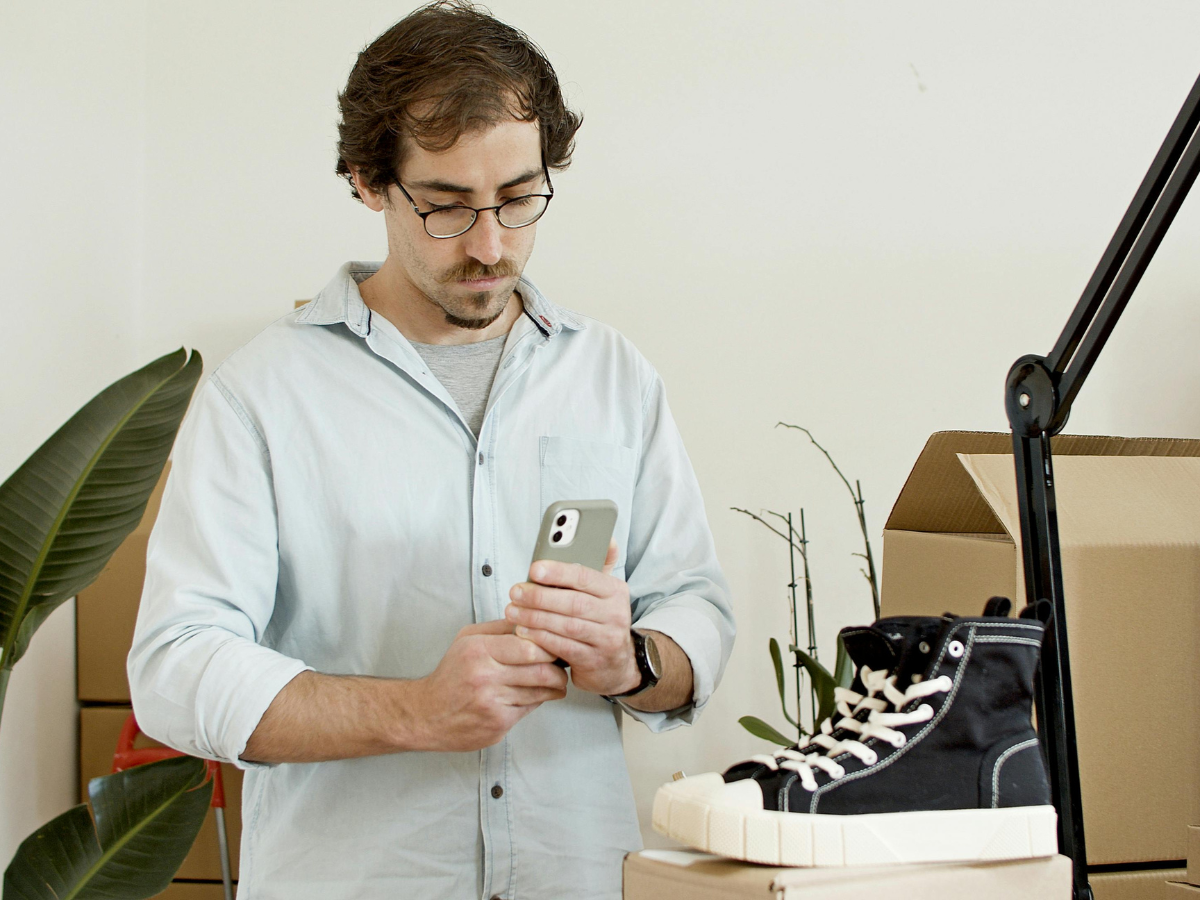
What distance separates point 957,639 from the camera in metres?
0.58

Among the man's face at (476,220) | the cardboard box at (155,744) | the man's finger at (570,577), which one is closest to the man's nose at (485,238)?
the man's face at (476,220)

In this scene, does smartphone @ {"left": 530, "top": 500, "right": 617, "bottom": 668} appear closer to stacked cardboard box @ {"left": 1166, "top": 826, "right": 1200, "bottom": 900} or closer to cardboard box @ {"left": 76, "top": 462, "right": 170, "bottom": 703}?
stacked cardboard box @ {"left": 1166, "top": 826, "right": 1200, "bottom": 900}

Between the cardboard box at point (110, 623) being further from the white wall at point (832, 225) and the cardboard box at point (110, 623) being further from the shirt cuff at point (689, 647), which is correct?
the shirt cuff at point (689, 647)

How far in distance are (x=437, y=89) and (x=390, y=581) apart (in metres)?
0.52

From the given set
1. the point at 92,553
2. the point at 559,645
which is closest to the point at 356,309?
the point at 92,553

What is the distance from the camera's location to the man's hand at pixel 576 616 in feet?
2.48

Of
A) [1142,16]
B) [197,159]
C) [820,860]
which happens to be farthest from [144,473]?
[1142,16]

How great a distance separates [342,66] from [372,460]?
52.3 inches

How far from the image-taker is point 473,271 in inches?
39.2

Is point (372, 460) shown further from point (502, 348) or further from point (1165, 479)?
point (1165, 479)

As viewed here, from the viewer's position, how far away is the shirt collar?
1.04 meters

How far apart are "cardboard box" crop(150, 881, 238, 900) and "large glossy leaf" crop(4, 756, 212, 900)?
0.79 m

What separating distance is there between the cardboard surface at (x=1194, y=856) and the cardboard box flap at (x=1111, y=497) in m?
0.25

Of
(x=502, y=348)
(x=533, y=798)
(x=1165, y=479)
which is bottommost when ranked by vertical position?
(x=533, y=798)
